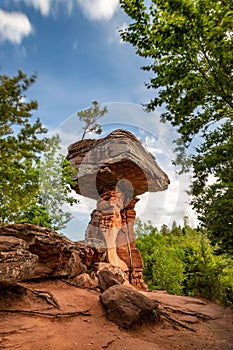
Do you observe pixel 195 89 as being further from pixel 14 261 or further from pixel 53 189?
pixel 53 189

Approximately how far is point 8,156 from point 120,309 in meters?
9.38

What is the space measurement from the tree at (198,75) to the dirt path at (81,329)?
12.0 feet

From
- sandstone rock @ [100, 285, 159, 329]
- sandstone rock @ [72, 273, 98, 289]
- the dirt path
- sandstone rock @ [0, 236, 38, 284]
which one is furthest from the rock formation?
sandstone rock @ [0, 236, 38, 284]

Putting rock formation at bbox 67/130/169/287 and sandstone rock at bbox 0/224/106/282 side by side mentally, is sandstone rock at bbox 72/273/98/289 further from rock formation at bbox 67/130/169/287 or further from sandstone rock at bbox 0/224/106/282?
rock formation at bbox 67/130/169/287

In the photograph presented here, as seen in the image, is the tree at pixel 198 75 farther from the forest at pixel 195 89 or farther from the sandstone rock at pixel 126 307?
the sandstone rock at pixel 126 307

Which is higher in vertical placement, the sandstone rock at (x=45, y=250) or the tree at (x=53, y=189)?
the tree at (x=53, y=189)

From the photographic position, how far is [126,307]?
7.87 metres

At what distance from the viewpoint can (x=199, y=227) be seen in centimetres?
830

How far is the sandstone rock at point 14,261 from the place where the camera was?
22.6ft

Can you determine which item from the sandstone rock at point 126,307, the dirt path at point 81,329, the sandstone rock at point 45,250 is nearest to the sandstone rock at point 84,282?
the sandstone rock at point 45,250

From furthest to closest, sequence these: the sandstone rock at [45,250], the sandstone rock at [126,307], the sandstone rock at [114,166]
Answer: the sandstone rock at [114,166], the sandstone rock at [45,250], the sandstone rock at [126,307]

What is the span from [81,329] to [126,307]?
177 centimetres

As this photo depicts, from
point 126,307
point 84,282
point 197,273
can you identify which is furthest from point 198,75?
point 197,273

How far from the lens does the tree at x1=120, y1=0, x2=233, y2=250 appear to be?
5.73 m
